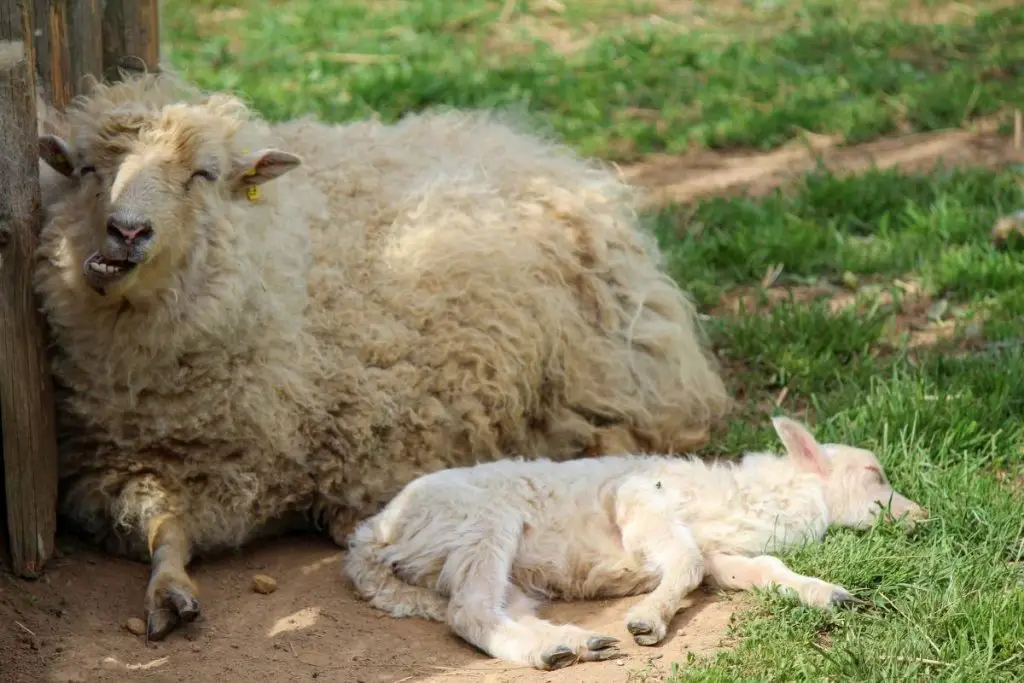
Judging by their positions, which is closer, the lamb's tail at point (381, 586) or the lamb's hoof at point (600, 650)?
the lamb's hoof at point (600, 650)

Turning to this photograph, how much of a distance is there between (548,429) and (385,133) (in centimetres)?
150

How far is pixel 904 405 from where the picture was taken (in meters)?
5.07

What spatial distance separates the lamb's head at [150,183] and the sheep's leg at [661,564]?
177cm

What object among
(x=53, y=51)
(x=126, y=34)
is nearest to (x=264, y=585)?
(x=53, y=51)

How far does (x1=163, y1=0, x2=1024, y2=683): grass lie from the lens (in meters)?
3.94

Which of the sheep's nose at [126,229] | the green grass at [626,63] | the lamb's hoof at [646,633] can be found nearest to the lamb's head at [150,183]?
the sheep's nose at [126,229]

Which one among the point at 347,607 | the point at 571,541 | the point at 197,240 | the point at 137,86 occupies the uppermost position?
the point at 137,86

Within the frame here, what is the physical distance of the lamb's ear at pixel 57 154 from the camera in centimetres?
459

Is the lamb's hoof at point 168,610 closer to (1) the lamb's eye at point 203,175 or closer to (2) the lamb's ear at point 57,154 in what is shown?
(1) the lamb's eye at point 203,175

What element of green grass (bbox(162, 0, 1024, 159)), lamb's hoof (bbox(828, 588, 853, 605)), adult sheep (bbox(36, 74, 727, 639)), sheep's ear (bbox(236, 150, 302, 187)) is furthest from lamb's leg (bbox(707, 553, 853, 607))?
green grass (bbox(162, 0, 1024, 159))

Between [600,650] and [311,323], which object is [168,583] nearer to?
[311,323]

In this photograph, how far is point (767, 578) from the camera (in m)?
4.11

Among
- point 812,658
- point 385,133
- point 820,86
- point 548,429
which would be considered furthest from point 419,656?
point 820,86

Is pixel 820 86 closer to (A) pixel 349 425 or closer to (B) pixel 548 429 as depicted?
(B) pixel 548 429
